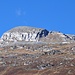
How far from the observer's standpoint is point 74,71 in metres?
199

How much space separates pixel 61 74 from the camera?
198 m

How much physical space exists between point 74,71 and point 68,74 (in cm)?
505

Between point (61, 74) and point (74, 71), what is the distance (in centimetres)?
767

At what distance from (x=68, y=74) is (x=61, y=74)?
15.5ft

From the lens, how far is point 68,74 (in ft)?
642
